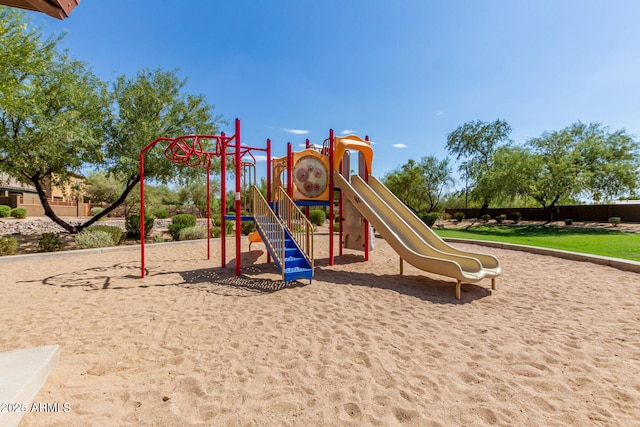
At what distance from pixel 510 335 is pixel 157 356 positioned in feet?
14.4

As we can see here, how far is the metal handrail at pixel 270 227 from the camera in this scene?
6225 millimetres

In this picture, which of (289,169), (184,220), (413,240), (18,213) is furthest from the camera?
(18,213)

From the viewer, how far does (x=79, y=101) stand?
37.7 ft

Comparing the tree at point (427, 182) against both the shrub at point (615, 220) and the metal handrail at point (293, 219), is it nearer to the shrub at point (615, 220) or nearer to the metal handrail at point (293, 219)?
the shrub at point (615, 220)

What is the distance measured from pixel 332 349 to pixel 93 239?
37.1ft

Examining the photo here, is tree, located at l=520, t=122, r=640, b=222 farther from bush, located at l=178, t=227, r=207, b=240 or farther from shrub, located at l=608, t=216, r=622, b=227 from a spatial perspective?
bush, located at l=178, t=227, r=207, b=240

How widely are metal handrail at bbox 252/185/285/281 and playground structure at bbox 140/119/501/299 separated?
10 millimetres

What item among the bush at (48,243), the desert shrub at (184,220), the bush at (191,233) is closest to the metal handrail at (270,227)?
the bush at (191,233)

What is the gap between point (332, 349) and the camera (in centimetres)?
343

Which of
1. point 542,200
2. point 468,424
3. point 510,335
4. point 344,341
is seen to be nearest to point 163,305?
point 344,341

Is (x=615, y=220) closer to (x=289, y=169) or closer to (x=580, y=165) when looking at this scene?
(x=580, y=165)

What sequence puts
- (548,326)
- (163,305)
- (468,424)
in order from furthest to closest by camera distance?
1. (163,305)
2. (548,326)
3. (468,424)

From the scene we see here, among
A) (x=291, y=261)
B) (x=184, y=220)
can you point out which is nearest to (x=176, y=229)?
(x=184, y=220)

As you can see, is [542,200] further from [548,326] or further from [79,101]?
[79,101]
